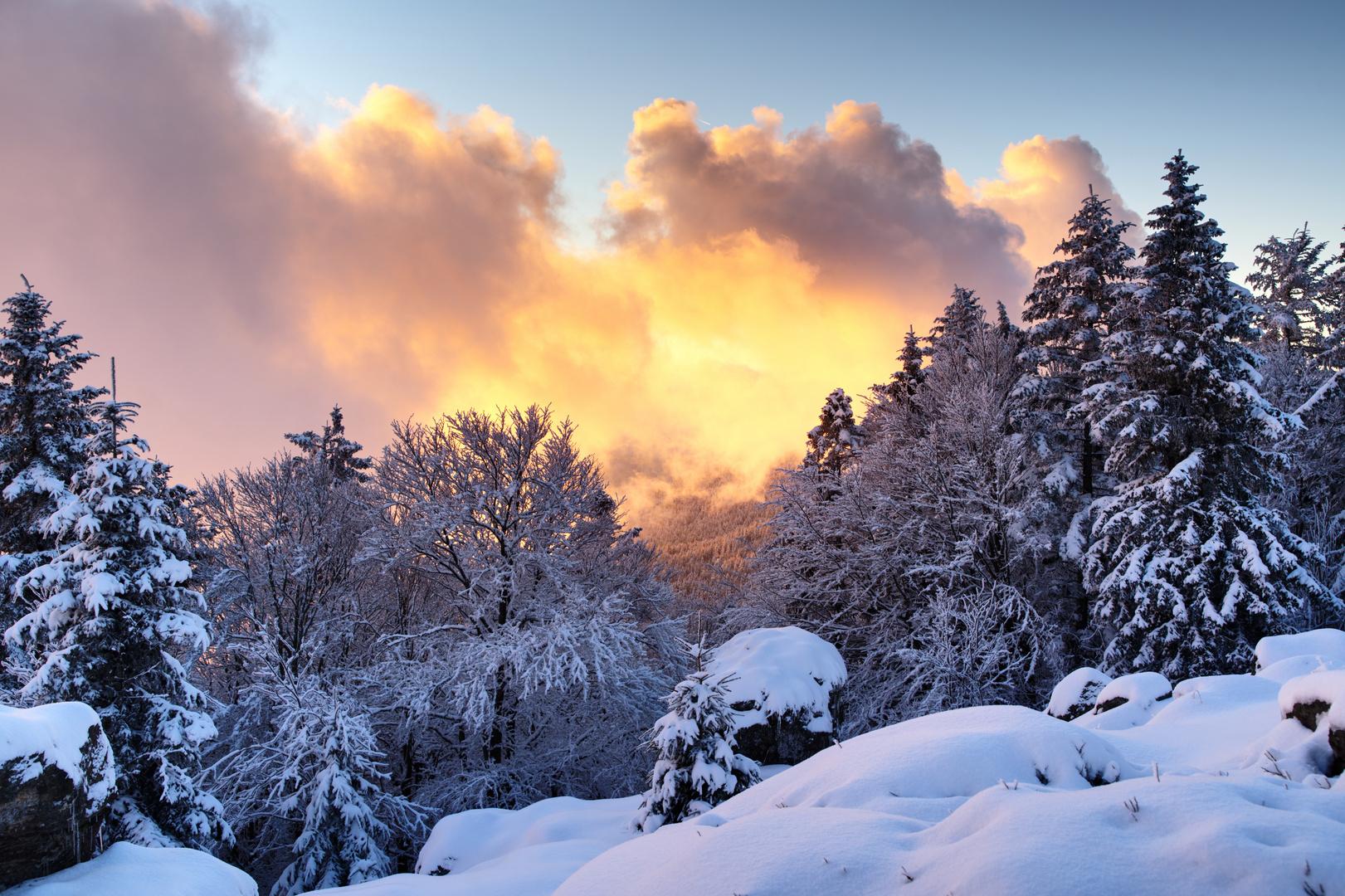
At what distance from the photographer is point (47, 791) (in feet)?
18.2

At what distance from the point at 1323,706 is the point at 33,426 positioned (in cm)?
2233

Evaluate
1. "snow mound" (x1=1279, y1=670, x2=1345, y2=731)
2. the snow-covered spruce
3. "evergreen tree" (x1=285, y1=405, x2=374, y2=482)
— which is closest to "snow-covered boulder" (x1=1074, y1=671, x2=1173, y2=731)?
"snow mound" (x1=1279, y1=670, x2=1345, y2=731)

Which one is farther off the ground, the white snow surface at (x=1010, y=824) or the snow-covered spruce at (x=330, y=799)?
the white snow surface at (x=1010, y=824)

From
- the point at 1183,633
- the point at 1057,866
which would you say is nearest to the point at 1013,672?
the point at 1183,633

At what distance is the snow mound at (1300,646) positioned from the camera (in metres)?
9.44

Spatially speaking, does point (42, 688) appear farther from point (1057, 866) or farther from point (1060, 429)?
point (1060, 429)

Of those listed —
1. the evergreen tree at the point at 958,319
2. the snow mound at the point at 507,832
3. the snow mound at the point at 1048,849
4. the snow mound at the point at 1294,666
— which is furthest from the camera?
the evergreen tree at the point at 958,319

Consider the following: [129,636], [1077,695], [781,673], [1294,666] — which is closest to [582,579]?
[781,673]

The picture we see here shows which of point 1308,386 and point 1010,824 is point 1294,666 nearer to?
point 1010,824

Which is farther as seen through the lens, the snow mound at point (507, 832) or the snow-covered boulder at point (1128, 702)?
the snow mound at point (507, 832)

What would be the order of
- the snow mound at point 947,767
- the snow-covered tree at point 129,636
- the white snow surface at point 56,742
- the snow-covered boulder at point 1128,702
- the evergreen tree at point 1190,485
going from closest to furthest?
1. the snow mound at point 947,767
2. the white snow surface at point 56,742
3. the snow-covered boulder at point 1128,702
4. the snow-covered tree at point 129,636
5. the evergreen tree at point 1190,485

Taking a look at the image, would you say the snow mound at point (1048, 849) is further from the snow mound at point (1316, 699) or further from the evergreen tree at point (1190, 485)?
the evergreen tree at point (1190, 485)

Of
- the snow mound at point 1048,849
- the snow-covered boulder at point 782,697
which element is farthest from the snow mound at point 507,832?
the snow mound at point 1048,849

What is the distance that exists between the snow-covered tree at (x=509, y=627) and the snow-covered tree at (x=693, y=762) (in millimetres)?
5732
